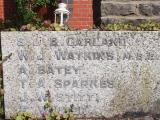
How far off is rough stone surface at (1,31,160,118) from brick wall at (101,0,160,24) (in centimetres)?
191

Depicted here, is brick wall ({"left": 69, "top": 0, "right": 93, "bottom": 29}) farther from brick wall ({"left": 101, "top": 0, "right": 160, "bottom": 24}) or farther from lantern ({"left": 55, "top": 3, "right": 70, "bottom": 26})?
brick wall ({"left": 101, "top": 0, "right": 160, "bottom": 24})

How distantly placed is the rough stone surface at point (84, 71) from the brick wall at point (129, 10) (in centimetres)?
191

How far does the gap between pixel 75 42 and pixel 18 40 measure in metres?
0.56

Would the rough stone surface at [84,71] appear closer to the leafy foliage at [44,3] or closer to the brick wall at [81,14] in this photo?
the brick wall at [81,14]

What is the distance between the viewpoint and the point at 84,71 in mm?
5504

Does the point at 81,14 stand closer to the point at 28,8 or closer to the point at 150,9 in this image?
the point at 28,8

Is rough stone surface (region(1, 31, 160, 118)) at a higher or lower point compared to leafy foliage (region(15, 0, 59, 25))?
lower

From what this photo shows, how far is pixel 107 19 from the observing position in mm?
7336

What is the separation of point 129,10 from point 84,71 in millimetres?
2118

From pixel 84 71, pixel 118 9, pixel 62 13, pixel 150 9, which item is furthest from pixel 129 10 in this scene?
pixel 84 71

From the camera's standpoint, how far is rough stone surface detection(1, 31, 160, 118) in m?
5.44

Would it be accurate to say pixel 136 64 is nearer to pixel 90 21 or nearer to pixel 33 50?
pixel 33 50

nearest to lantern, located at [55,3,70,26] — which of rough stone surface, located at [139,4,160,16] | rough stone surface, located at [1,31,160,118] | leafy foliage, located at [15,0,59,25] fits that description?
leafy foliage, located at [15,0,59,25]

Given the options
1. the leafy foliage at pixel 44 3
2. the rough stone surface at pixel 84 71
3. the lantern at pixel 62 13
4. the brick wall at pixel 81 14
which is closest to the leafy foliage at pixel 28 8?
the leafy foliage at pixel 44 3
